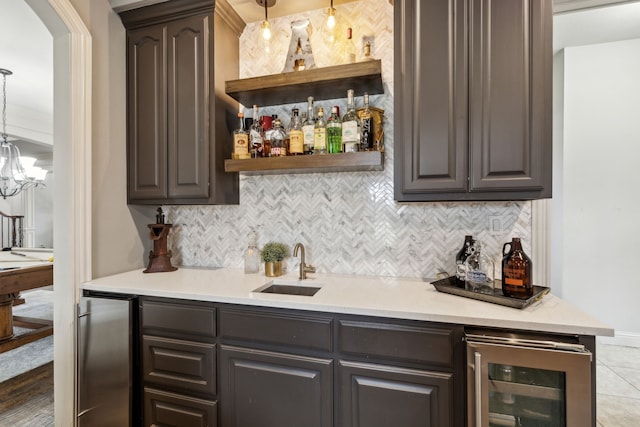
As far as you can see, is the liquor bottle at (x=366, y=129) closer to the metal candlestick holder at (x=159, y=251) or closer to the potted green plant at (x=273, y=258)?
the potted green plant at (x=273, y=258)

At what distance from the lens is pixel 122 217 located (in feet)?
7.00

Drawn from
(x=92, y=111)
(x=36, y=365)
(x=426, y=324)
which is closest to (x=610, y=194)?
(x=426, y=324)

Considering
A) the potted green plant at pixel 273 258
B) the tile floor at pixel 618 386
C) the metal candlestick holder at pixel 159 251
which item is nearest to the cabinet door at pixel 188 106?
the metal candlestick holder at pixel 159 251

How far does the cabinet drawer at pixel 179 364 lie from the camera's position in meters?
1.57

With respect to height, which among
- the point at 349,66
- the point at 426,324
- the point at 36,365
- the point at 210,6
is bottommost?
the point at 36,365

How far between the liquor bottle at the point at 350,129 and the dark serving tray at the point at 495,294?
0.91m

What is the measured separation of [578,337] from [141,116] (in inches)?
107

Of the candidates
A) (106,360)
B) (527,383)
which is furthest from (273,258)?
(527,383)

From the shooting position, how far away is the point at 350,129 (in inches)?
68.8

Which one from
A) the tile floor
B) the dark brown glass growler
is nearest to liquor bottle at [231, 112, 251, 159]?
the dark brown glass growler

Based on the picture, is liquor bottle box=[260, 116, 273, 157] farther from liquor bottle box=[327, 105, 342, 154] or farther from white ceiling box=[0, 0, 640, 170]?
white ceiling box=[0, 0, 640, 170]

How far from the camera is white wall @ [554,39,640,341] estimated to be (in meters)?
3.05

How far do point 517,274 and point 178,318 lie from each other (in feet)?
5.63

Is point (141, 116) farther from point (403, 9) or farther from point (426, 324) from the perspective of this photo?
point (426, 324)
